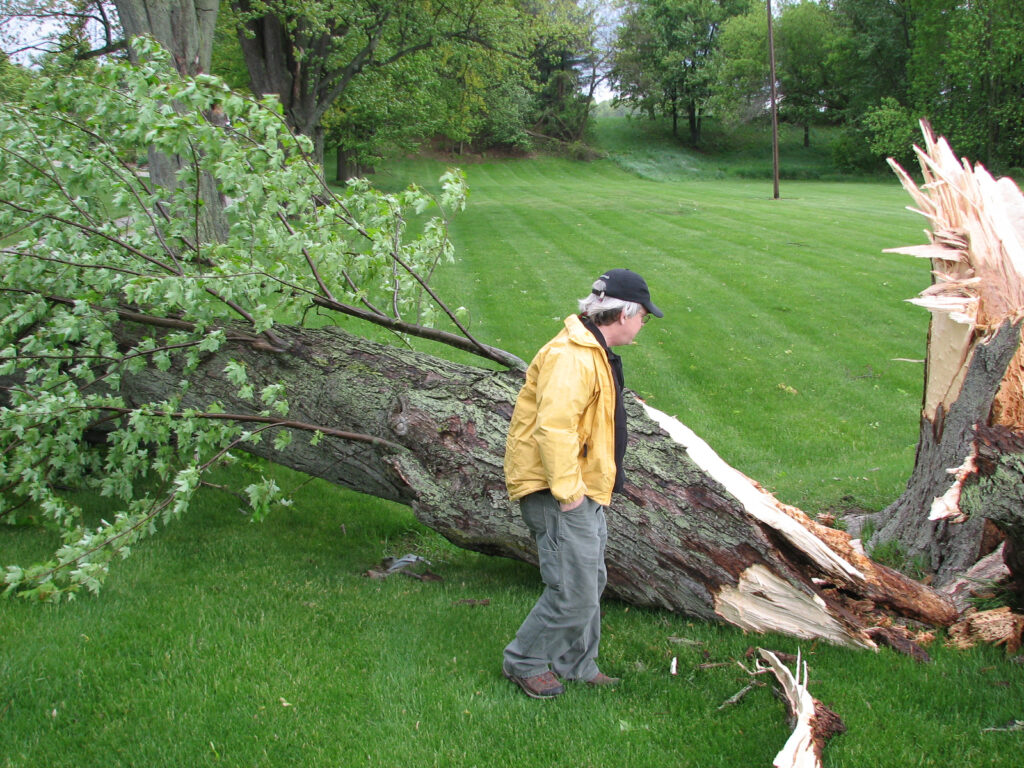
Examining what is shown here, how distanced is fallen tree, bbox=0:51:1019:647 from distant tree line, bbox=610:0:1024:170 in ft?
111

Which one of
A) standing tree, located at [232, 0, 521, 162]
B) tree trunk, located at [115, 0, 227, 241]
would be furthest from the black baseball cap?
standing tree, located at [232, 0, 521, 162]

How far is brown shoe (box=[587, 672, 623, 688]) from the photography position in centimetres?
395

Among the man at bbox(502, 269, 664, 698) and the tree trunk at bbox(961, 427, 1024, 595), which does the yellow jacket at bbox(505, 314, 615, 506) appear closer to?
the man at bbox(502, 269, 664, 698)

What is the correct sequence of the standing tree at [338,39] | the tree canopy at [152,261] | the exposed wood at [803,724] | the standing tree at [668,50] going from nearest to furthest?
the exposed wood at [803,724] → the tree canopy at [152,261] → the standing tree at [338,39] → the standing tree at [668,50]

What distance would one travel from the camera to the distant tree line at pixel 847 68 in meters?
41.1

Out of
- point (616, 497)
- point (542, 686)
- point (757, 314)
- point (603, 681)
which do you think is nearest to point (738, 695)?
point (603, 681)

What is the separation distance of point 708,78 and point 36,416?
57.2 m

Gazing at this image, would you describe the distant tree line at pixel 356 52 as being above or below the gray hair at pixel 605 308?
above

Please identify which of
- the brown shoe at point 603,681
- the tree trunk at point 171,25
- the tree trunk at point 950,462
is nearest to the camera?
the brown shoe at point 603,681

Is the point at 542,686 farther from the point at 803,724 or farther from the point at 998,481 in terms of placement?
the point at 998,481

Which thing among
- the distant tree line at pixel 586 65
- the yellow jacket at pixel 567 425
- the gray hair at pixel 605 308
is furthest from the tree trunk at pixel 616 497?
the distant tree line at pixel 586 65

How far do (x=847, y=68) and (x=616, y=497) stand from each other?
5510 cm

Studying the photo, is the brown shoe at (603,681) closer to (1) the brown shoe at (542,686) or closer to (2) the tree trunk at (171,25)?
(1) the brown shoe at (542,686)

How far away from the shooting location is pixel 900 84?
49062 mm
